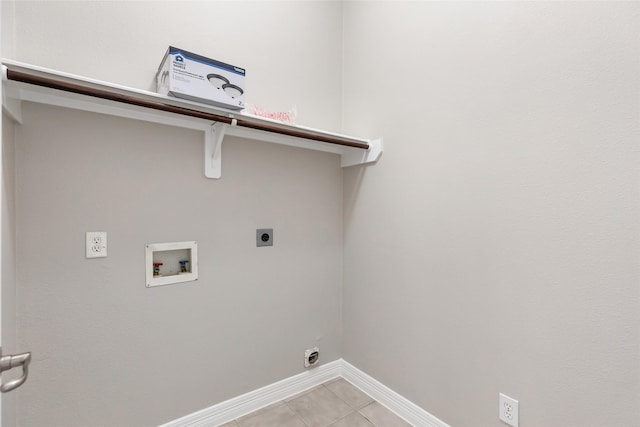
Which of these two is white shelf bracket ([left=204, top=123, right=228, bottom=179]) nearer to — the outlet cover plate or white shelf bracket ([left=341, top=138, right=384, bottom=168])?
the outlet cover plate

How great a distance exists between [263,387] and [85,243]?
1.23 metres

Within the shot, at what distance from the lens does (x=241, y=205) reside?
1.72m

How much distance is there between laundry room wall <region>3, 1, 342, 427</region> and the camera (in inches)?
48.6

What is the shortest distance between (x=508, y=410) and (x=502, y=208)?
2.81ft

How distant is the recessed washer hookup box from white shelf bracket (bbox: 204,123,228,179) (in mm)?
256

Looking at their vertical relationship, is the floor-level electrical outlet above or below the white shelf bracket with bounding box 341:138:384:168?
below

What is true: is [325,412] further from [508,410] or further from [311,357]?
[508,410]

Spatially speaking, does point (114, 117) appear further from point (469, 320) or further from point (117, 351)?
point (469, 320)

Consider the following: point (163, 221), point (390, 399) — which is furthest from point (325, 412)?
point (163, 221)

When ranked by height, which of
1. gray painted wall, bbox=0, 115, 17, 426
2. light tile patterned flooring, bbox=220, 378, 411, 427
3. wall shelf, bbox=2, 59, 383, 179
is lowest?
light tile patterned flooring, bbox=220, 378, 411, 427

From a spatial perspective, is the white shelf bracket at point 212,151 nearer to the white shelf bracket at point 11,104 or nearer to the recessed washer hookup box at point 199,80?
the recessed washer hookup box at point 199,80

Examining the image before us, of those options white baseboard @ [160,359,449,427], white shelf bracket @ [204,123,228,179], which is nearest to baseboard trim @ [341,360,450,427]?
white baseboard @ [160,359,449,427]

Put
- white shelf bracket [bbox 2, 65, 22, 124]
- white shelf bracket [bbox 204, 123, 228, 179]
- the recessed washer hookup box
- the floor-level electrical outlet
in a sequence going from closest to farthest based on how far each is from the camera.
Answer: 1. white shelf bracket [bbox 2, 65, 22, 124]
2. the recessed washer hookup box
3. white shelf bracket [bbox 204, 123, 228, 179]
4. the floor-level electrical outlet

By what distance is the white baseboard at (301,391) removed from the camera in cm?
161
